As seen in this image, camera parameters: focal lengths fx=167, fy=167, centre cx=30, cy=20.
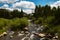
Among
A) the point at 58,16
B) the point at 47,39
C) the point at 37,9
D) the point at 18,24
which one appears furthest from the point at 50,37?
the point at 37,9

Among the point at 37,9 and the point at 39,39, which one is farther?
the point at 37,9

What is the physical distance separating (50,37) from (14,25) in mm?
15740

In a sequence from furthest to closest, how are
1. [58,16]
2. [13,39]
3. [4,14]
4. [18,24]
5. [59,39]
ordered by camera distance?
[4,14] → [18,24] → [58,16] → [13,39] → [59,39]

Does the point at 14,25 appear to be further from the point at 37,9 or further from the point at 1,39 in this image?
the point at 37,9

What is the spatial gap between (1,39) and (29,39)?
14.5ft

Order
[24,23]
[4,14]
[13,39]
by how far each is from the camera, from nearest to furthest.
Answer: [13,39] < [24,23] < [4,14]

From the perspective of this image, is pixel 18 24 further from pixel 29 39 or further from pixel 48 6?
pixel 48 6

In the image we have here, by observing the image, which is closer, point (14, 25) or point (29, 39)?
point (29, 39)

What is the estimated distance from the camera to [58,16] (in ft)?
118

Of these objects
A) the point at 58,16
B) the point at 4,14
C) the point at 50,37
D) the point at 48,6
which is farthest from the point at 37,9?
the point at 50,37

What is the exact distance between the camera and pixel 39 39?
1012 inches

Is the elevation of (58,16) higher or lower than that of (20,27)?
higher

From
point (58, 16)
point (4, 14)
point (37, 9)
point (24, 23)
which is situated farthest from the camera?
point (37, 9)

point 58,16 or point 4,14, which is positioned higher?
point 58,16
